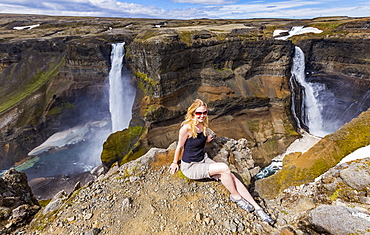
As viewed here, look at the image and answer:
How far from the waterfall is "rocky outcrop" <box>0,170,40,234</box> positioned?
3859cm

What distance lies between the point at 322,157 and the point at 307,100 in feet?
106

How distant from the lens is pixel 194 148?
21.1ft

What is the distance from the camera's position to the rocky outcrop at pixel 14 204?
6.81m

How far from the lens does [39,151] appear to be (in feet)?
122

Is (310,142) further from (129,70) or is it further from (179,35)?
(129,70)

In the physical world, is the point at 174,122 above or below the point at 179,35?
below

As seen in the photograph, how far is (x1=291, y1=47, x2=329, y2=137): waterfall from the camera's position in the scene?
1431 inches

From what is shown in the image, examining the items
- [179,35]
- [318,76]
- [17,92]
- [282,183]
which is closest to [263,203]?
[282,183]

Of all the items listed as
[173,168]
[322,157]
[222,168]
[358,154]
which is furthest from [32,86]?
[358,154]

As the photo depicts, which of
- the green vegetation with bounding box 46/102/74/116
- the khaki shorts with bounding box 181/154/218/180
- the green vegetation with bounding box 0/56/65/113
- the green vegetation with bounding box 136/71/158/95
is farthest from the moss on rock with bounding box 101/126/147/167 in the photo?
the green vegetation with bounding box 0/56/65/113

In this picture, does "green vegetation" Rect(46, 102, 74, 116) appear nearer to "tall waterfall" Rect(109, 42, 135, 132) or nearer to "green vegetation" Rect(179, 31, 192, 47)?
"tall waterfall" Rect(109, 42, 135, 132)

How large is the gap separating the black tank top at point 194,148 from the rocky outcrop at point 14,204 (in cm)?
595

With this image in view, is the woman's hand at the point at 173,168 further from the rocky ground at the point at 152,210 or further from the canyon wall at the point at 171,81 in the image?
the canyon wall at the point at 171,81

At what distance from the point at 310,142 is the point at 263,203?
95.4 ft
